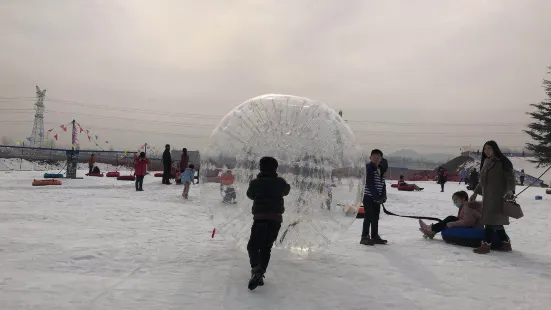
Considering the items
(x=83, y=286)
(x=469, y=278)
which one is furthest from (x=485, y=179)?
(x=83, y=286)

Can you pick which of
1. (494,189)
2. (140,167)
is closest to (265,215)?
(494,189)

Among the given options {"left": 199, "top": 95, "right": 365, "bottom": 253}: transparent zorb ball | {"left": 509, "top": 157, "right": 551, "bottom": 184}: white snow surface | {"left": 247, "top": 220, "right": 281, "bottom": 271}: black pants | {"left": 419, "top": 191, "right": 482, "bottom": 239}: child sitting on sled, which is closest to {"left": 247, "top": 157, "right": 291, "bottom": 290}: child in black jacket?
{"left": 247, "top": 220, "right": 281, "bottom": 271}: black pants

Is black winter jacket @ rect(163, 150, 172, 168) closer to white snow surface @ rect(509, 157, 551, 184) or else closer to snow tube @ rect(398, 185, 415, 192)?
snow tube @ rect(398, 185, 415, 192)

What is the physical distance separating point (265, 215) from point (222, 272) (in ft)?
3.48

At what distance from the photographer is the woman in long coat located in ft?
21.0

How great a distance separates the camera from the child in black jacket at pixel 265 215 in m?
4.53

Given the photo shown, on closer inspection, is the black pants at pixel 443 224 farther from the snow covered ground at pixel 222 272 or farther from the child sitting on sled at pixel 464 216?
the snow covered ground at pixel 222 272

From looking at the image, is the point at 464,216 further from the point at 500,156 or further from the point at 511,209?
the point at 500,156

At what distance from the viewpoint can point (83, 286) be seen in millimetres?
4230

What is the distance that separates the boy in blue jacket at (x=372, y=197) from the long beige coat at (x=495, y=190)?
5.51ft

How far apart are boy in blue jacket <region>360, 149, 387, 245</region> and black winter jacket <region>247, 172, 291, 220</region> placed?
2.79 meters

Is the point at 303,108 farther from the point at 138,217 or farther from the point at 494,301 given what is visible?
the point at 138,217

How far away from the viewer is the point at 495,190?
6.46 meters

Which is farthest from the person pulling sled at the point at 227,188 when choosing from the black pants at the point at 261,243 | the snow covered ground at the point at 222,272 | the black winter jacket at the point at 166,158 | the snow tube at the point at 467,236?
the black winter jacket at the point at 166,158
